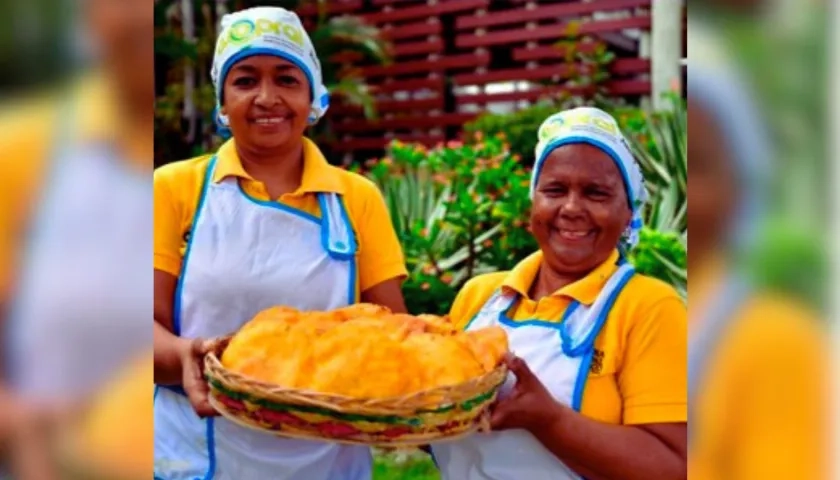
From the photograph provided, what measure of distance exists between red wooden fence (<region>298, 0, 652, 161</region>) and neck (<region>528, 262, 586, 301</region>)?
379 millimetres

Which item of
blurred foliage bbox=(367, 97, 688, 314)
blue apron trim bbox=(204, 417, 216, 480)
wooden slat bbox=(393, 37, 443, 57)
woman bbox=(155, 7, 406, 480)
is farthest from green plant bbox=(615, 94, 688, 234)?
blue apron trim bbox=(204, 417, 216, 480)

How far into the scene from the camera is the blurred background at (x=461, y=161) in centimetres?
185

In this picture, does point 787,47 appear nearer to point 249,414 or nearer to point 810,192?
point 810,192

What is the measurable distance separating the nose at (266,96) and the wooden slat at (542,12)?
1.52 feet

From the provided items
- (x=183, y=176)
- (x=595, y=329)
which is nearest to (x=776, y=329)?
(x=595, y=329)

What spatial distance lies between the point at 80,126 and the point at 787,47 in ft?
5.00

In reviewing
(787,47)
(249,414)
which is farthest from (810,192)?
(249,414)

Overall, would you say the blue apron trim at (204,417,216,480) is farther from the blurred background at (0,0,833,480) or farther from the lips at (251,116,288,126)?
the lips at (251,116,288,126)

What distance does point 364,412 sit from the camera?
1.71 m

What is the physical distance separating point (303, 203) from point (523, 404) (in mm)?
622

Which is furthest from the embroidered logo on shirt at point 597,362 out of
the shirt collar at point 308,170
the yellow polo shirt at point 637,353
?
the shirt collar at point 308,170

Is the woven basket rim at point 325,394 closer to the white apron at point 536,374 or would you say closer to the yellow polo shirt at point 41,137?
the white apron at point 536,374

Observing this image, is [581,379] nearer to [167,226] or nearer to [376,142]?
[376,142]

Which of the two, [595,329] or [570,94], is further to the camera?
[570,94]
